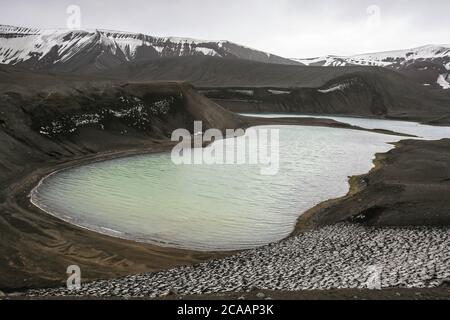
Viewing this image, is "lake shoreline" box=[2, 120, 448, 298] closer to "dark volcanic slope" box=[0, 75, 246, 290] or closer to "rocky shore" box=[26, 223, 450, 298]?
"dark volcanic slope" box=[0, 75, 246, 290]

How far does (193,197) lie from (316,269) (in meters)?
16.1

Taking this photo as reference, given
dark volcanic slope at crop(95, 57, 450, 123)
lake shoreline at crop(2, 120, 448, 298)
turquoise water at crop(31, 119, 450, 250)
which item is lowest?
lake shoreline at crop(2, 120, 448, 298)

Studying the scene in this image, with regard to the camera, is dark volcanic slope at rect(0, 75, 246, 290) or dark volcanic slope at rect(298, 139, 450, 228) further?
dark volcanic slope at rect(298, 139, 450, 228)

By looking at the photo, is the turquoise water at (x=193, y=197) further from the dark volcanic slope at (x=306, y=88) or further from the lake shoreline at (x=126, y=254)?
the dark volcanic slope at (x=306, y=88)

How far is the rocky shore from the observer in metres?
16.2

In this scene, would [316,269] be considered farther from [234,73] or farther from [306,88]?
[234,73]

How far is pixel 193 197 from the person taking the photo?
108ft

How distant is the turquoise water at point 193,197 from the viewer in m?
25.2

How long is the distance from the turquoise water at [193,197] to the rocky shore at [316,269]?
3.26 m

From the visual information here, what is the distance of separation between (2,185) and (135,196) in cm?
1071

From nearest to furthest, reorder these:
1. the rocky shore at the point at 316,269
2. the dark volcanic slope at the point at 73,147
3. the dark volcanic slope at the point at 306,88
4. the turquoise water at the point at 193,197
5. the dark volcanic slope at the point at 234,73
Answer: the rocky shore at the point at 316,269 → the dark volcanic slope at the point at 73,147 → the turquoise water at the point at 193,197 → the dark volcanic slope at the point at 306,88 → the dark volcanic slope at the point at 234,73

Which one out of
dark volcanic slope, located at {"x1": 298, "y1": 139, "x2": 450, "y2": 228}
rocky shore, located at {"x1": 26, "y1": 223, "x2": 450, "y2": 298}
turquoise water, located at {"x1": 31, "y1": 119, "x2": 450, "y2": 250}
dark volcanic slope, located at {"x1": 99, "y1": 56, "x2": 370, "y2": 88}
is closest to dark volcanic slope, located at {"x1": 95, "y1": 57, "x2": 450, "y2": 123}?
dark volcanic slope, located at {"x1": 99, "y1": 56, "x2": 370, "y2": 88}

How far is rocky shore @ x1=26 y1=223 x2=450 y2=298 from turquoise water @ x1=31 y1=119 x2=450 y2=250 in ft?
10.7

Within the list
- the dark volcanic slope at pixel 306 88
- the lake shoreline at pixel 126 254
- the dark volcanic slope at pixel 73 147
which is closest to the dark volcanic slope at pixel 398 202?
the lake shoreline at pixel 126 254
